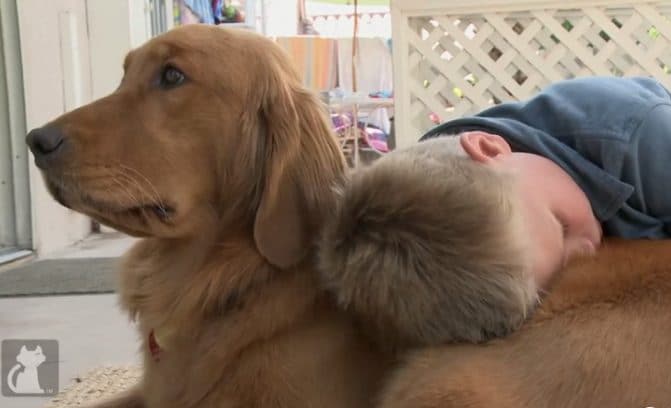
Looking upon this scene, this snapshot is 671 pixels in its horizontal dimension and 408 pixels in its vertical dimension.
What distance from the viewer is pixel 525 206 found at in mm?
898

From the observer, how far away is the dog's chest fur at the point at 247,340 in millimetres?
1014

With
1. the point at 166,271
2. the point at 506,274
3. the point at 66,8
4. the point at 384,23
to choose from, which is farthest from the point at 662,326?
the point at 384,23

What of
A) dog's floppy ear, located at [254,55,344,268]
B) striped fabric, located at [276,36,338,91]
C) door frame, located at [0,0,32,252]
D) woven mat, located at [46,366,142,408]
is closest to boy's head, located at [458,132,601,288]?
dog's floppy ear, located at [254,55,344,268]

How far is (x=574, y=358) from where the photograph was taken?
82 cm

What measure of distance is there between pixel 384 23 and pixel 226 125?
7.43 meters

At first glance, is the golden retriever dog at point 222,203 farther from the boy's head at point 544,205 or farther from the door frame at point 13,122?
the door frame at point 13,122

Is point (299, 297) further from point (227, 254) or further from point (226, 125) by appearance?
point (226, 125)

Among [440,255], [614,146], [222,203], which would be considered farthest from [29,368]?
[614,146]

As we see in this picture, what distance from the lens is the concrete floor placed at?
1.71m

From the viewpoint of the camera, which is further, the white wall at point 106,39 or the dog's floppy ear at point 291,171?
the white wall at point 106,39

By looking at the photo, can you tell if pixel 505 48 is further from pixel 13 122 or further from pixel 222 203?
pixel 222 203

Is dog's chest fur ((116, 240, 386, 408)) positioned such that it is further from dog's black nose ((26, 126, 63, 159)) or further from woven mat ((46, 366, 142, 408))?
woven mat ((46, 366, 142, 408))

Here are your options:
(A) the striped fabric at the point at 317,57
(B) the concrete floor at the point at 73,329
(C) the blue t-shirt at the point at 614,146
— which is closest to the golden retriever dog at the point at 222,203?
(C) the blue t-shirt at the point at 614,146

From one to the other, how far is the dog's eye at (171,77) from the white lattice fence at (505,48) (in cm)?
177
